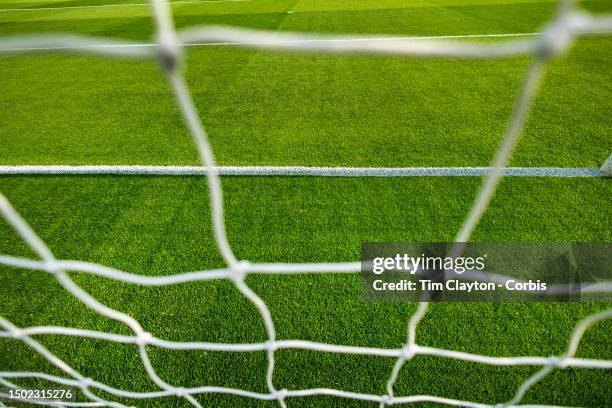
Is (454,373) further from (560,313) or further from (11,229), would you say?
(11,229)

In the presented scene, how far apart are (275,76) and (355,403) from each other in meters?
2.71

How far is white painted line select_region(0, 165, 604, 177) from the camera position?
6.44 ft

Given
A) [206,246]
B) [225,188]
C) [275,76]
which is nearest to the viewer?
[206,246]

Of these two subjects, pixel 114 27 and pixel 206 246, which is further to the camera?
pixel 114 27

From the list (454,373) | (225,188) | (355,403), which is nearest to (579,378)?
(454,373)

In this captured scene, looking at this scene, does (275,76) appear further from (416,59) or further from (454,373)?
(454,373)

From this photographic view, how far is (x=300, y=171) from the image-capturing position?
Result: 2064 mm

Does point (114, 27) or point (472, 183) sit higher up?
point (114, 27)

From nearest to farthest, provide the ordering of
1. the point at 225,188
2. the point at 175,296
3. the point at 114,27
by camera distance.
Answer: the point at 175,296 → the point at 225,188 → the point at 114,27

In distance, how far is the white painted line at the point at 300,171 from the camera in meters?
1.96

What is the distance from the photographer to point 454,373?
1.26 m

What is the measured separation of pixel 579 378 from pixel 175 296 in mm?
1417

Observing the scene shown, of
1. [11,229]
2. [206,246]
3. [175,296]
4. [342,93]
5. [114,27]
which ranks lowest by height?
[175,296]

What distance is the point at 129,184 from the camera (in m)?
2.06
